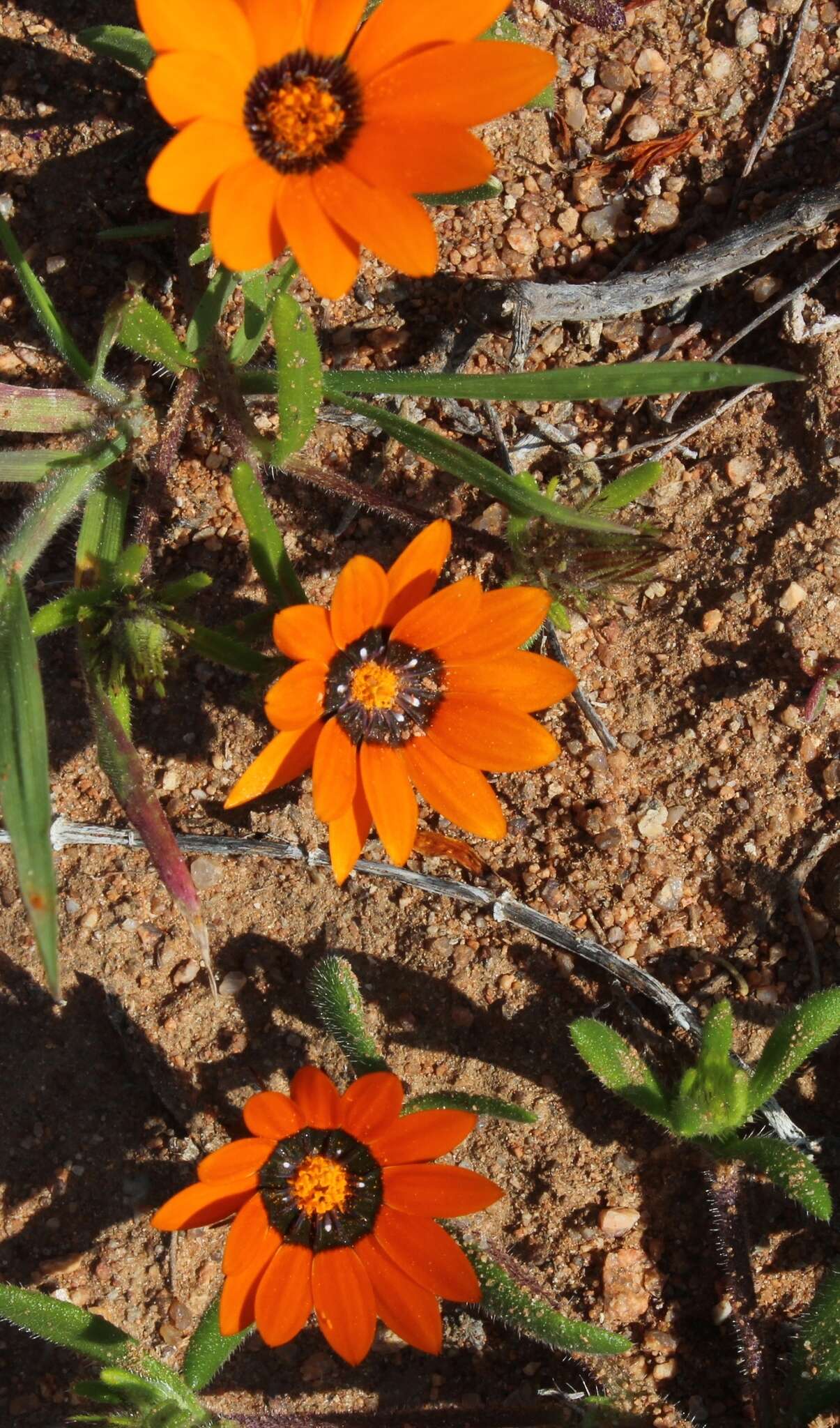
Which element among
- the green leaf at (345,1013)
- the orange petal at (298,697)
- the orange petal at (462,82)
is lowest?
the green leaf at (345,1013)

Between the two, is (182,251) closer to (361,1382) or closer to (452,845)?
(452,845)

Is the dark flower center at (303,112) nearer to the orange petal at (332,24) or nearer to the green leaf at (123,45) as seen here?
the orange petal at (332,24)

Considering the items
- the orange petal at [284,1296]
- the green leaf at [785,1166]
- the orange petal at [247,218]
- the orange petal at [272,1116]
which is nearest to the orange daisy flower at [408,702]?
the orange petal at [272,1116]

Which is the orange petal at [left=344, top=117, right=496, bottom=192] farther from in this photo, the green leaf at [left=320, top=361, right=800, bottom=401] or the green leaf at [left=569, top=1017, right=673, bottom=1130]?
the green leaf at [left=569, top=1017, right=673, bottom=1130]

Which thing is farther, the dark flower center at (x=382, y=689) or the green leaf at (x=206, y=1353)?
the green leaf at (x=206, y=1353)

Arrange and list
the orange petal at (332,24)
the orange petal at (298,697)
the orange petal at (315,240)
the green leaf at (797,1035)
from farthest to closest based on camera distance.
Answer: the green leaf at (797,1035)
the orange petal at (298,697)
the orange petal at (332,24)
the orange petal at (315,240)

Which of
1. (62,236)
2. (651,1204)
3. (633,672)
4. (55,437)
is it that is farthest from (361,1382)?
(62,236)
